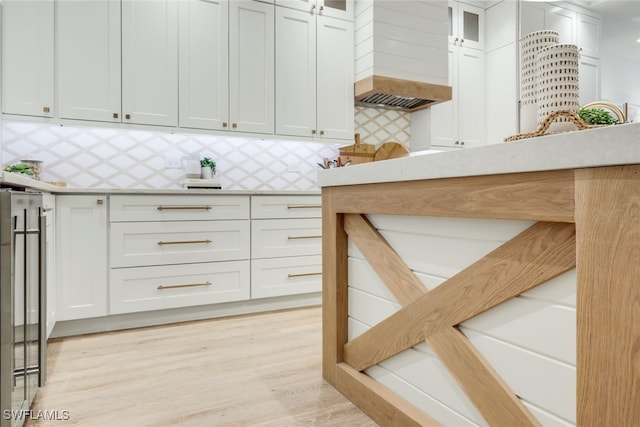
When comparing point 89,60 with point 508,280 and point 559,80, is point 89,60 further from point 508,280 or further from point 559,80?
point 508,280

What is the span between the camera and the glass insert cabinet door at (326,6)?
332 centimetres

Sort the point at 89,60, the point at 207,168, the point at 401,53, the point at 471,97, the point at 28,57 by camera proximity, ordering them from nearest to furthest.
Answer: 1. the point at 28,57
2. the point at 89,60
3. the point at 207,168
4. the point at 401,53
5. the point at 471,97

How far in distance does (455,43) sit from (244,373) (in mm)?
3845

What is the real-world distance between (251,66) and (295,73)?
1.22 feet

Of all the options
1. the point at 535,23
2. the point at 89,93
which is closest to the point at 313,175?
the point at 89,93

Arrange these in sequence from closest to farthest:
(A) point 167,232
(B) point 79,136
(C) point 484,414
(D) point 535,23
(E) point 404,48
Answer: (C) point 484,414 → (A) point 167,232 → (B) point 79,136 → (E) point 404,48 → (D) point 535,23

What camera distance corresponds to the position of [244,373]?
72.0 inches

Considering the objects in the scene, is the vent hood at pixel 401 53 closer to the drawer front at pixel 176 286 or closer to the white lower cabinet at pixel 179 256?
the white lower cabinet at pixel 179 256

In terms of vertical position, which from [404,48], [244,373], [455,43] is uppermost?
[455,43]

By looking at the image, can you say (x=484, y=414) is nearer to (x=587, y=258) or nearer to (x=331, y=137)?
(x=587, y=258)

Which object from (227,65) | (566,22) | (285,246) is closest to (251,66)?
(227,65)

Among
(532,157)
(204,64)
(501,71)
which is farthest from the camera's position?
(501,71)

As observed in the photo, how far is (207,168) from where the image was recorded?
316 cm

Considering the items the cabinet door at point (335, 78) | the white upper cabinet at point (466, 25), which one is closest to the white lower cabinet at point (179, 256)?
the cabinet door at point (335, 78)
